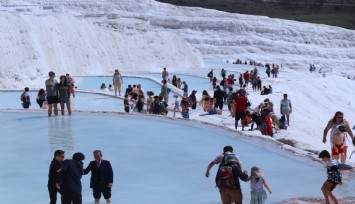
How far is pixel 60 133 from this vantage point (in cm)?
1334

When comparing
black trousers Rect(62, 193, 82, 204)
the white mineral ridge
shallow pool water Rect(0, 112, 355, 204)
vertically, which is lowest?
shallow pool water Rect(0, 112, 355, 204)

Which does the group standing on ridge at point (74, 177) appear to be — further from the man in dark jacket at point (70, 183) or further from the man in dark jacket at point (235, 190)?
the man in dark jacket at point (235, 190)

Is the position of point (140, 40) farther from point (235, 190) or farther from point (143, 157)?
point (235, 190)

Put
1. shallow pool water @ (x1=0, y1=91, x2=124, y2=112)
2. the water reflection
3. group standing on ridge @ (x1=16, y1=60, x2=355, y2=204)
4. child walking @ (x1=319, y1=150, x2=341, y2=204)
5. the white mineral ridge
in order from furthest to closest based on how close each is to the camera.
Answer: the white mineral ridge
shallow pool water @ (x1=0, y1=91, x2=124, y2=112)
the water reflection
child walking @ (x1=319, y1=150, x2=341, y2=204)
group standing on ridge @ (x1=16, y1=60, x2=355, y2=204)

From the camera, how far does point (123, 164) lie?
10625mm

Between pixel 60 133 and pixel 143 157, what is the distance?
107 inches

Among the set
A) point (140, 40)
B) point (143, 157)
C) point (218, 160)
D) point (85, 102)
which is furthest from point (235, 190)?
point (140, 40)

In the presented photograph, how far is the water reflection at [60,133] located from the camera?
A: 39.1ft

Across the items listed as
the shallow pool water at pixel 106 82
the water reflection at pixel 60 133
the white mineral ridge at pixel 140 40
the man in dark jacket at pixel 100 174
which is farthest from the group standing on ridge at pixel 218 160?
the white mineral ridge at pixel 140 40

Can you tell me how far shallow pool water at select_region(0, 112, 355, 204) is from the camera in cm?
902

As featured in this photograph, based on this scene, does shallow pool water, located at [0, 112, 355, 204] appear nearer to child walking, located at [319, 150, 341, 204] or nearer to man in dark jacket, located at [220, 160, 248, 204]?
child walking, located at [319, 150, 341, 204]

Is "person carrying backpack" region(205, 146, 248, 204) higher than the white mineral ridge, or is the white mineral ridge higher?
the white mineral ridge

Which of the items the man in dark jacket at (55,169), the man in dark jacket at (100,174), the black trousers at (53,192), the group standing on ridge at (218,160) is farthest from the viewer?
the man in dark jacket at (100,174)

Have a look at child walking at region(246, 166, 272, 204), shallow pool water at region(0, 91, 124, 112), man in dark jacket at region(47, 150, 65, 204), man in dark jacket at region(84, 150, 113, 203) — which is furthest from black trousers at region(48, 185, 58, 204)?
shallow pool water at region(0, 91, 124, 112)
